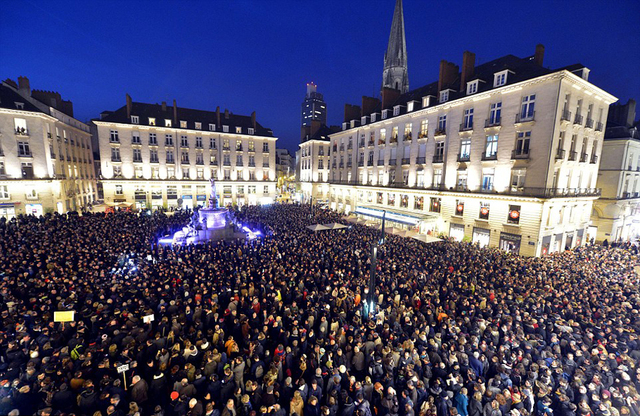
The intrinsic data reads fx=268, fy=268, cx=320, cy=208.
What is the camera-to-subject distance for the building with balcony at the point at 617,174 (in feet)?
107

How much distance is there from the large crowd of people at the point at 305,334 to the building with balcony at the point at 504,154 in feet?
23.9

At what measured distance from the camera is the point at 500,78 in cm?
2625

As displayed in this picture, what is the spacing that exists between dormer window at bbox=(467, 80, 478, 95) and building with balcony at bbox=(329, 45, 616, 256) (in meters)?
0.12

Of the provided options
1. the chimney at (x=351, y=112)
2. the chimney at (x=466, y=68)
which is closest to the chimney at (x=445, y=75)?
the chimney at (x=466, y=68)

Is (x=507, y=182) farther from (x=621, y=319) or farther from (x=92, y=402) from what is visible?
(x=92, y=402)

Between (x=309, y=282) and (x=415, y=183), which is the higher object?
(x=415, y=183)

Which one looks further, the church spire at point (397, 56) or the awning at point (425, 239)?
the church spire at point (397, 56)

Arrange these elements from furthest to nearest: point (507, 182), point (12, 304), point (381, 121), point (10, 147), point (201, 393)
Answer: point (381, 121) < point (10, 147) < point (507, 182) < point (12, 304) < point (201, 393)

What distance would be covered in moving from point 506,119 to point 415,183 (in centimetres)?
1236

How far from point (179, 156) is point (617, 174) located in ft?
214

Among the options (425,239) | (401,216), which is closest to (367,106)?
(401,216)

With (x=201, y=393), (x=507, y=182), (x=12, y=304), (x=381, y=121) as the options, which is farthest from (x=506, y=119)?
(x=12, y=304)

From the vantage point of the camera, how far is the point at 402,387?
782 centimetres

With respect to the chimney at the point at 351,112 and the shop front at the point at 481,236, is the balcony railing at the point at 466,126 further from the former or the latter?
the chimney at the point at 351,112
